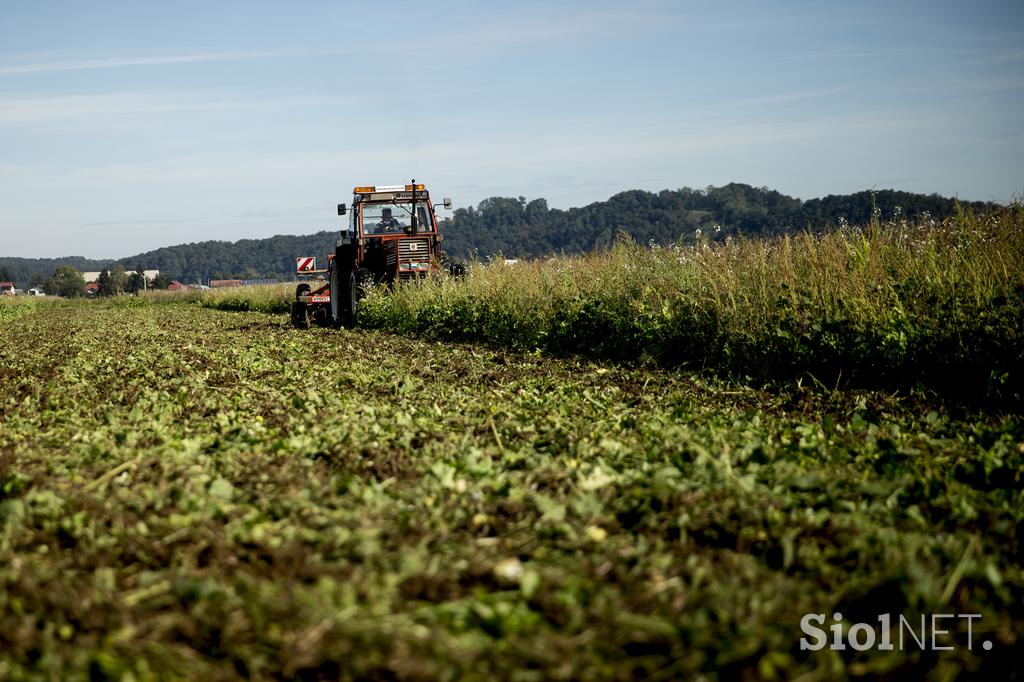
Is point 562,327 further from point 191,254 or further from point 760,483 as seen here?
point 191,254

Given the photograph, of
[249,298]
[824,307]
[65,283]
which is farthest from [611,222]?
[65,283]

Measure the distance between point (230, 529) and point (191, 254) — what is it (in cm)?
15935

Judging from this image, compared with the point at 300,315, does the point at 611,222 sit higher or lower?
higher

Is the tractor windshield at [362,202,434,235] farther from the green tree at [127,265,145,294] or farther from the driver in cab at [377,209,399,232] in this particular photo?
the green tree at [127,265,145,294]

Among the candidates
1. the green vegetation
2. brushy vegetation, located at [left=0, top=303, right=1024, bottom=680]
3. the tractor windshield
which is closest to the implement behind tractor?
the tractor windshield

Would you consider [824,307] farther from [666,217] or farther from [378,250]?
[666,217]

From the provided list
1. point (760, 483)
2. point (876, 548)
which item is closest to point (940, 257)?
point (760, 483)

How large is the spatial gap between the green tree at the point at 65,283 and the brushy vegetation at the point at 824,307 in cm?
9250

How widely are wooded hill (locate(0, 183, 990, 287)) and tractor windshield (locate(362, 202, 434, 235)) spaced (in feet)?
4.15

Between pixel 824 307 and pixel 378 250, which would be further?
pixel 378 250

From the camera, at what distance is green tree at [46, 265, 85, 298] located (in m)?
94.2

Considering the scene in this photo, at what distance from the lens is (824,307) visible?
8625 mm

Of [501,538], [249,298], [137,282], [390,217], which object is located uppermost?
[137,282]

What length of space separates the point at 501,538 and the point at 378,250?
657 inches
